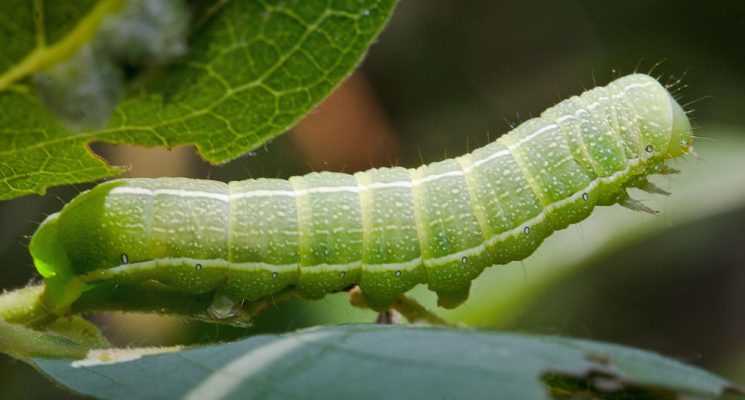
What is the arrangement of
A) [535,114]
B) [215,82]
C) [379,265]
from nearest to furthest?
1. [215,82]
2. [379,265]
3. [535,114]

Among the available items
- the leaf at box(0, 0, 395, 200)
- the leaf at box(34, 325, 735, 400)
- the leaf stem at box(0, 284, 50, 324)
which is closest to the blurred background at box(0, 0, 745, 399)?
the leaf stem at box(0, 284, 50, 324)

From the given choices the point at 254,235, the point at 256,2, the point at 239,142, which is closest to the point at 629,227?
the point at 254,235

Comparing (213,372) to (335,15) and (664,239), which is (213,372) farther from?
(664,239)

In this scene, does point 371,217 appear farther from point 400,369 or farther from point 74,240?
point 400,369

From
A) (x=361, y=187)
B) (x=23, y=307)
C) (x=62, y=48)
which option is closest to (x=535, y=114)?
(x=361, y=187)

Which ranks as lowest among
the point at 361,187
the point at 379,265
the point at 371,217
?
the point at 379,265

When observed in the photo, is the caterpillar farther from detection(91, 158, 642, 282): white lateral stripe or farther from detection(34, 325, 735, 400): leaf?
detection(34, 325, 735, 400): leaf

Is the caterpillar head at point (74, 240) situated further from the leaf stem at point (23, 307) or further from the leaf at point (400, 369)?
the leaf at point (400, 369)
